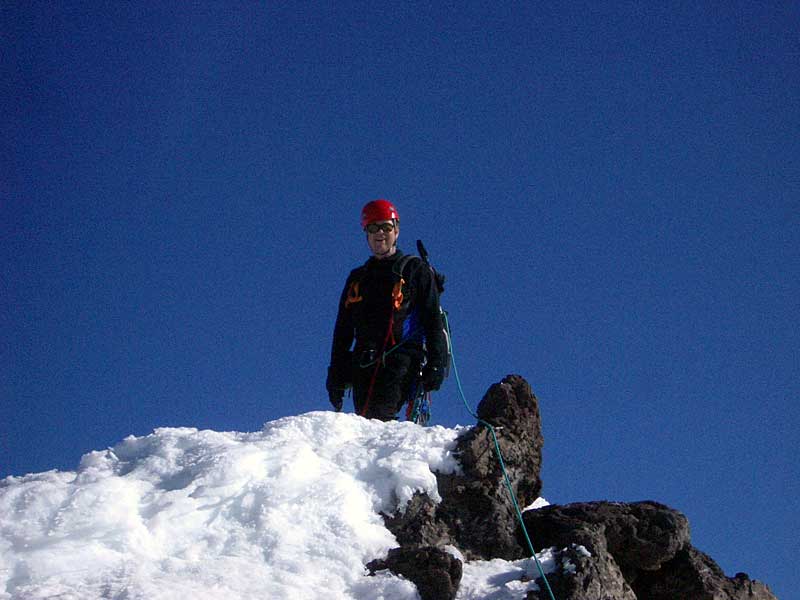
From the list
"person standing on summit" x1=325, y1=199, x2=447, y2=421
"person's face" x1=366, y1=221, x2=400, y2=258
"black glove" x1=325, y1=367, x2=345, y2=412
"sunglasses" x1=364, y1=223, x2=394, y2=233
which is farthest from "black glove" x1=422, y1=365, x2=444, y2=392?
"sunglasses" x1=364, y1=223, x2=394, y2=233

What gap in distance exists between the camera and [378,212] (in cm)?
905

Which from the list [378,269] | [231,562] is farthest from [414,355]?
[231,562]

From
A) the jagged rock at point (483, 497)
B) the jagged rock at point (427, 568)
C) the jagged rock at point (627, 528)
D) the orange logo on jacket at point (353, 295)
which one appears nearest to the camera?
the jagged rock at point (427, 568)

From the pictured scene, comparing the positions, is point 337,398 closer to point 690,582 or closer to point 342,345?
point 342,345

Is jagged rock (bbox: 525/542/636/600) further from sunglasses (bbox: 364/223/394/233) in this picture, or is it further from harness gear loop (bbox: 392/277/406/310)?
sunglasses (bbox: 364/223/394/233)

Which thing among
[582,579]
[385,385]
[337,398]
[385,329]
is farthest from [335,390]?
[582,579]

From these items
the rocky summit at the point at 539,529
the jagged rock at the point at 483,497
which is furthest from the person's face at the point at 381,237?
the jagged rock at the point at 483,497

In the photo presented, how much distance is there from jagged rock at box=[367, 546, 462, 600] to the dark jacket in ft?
10.4

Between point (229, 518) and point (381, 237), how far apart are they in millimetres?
4083

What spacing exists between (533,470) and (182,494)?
10.8ft

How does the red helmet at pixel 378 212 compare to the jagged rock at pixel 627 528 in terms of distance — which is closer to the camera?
the jagged rock at pixel 627 528

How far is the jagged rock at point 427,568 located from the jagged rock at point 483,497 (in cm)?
43

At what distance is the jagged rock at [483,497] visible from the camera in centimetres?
638

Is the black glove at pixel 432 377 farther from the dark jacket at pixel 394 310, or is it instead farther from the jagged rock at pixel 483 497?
the jagged rock at pixel 483 497
